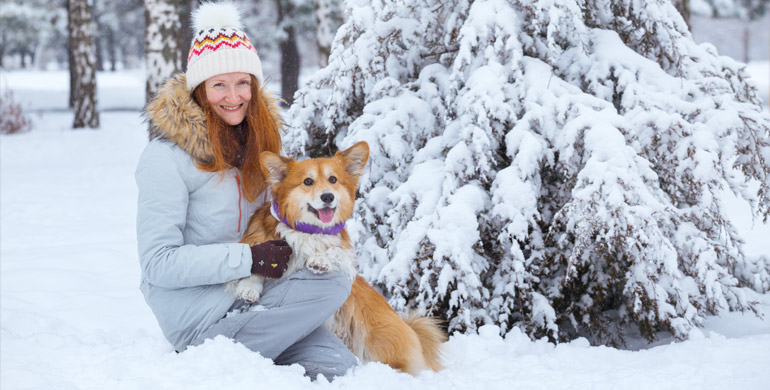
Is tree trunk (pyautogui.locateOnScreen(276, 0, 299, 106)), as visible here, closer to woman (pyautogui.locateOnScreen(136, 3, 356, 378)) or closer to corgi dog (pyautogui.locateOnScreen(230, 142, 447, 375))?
woman (pyautogui.locateOnScreen(136, 3, 356, 378))

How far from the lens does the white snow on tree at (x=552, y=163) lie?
12.0 ft

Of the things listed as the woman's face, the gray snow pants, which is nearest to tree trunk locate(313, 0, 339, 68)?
the woman's face

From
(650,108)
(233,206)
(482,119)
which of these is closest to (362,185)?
(482,119)

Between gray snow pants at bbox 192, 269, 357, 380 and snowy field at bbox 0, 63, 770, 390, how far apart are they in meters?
0.11

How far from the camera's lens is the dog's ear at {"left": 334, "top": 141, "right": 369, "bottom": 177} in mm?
3105

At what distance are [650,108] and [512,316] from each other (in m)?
1.54

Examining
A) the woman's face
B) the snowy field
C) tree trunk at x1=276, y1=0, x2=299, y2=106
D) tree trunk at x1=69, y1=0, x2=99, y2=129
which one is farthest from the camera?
tree trunk at x1=276, y1=0, x2=299, y2=106

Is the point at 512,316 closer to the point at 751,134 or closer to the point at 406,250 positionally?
the point at 406,250

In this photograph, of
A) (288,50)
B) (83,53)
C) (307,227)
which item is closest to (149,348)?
(307,227)

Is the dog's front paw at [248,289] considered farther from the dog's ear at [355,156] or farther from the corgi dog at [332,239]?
the dog's ear at [355,156]

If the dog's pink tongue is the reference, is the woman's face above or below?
above

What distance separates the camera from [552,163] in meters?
3.82

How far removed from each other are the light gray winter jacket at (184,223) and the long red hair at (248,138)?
5 centimetres

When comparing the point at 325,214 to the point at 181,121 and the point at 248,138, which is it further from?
the point at 181,121
